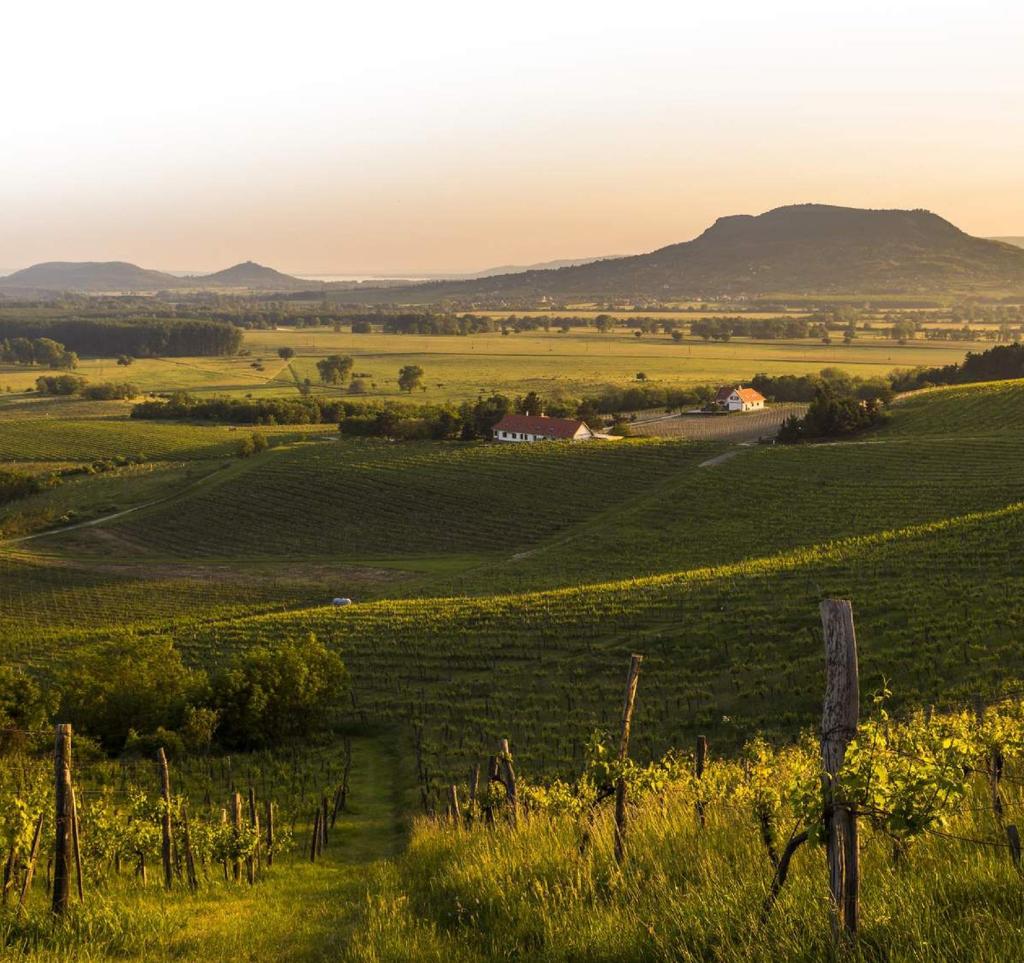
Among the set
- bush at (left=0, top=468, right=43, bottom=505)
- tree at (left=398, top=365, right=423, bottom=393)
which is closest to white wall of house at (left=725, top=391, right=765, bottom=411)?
tree at (left=398, top=365, right=423, bottom=393)

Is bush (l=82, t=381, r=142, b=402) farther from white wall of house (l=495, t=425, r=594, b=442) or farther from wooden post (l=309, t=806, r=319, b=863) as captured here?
wooden post (l=309, t=806, r=319, b=863)

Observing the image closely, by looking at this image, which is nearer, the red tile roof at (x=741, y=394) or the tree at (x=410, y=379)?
the red tile roof at (x=741, y=394)

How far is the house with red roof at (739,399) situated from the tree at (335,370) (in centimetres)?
8302

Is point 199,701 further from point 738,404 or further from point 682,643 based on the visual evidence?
point 738,404

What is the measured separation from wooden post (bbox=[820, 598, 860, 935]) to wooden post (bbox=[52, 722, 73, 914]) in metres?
8.31

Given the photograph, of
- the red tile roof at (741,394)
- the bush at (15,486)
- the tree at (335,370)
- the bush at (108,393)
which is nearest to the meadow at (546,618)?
the bush at (15,486)

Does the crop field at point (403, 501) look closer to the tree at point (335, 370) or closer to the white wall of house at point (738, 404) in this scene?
the white wall of house at point (738, 404)

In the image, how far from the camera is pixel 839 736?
7.13 m

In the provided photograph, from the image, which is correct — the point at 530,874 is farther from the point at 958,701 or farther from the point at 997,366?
the point at 997,366

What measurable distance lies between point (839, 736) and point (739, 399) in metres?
124

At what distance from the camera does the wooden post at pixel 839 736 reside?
22.7 ft

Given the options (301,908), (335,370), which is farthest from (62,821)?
(335,370)

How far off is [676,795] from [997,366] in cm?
12753

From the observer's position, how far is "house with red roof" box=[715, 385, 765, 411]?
127125 mm
